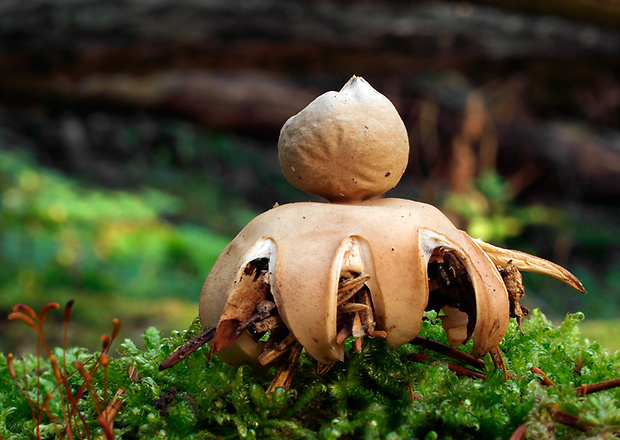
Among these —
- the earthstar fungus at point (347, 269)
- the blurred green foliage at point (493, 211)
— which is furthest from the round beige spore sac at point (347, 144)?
the blurred green foliage at point (493, 211)

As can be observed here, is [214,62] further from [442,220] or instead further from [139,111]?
[442,220]

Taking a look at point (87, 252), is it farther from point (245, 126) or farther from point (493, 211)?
point (493, 211)

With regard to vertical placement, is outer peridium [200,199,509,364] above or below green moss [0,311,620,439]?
above

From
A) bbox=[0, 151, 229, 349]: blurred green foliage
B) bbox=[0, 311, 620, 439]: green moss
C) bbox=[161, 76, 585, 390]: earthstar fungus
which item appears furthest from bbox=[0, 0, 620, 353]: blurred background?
bbox=[161, 76, 585, 390]: earthstar fungus

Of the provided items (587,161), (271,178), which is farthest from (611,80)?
(271,178)

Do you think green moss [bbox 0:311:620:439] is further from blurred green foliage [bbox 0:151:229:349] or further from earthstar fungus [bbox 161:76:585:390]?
blurred green foliage [bbox 0:151:229:349]

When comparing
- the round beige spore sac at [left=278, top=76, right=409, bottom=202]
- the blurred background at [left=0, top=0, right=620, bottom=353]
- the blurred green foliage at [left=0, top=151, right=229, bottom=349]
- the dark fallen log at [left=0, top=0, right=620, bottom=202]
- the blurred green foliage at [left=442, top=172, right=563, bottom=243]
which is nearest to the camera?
the round beige spore sac at [left=278, top=76, right=409, bottom=202]

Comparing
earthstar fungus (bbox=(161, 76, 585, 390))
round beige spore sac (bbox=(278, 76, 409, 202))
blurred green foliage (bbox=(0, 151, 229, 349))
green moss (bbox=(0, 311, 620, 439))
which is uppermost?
round beige spore sac (bbox=(278, 76, 409, 202))

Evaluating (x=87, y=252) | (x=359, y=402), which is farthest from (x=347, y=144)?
(x=87, y=252)
